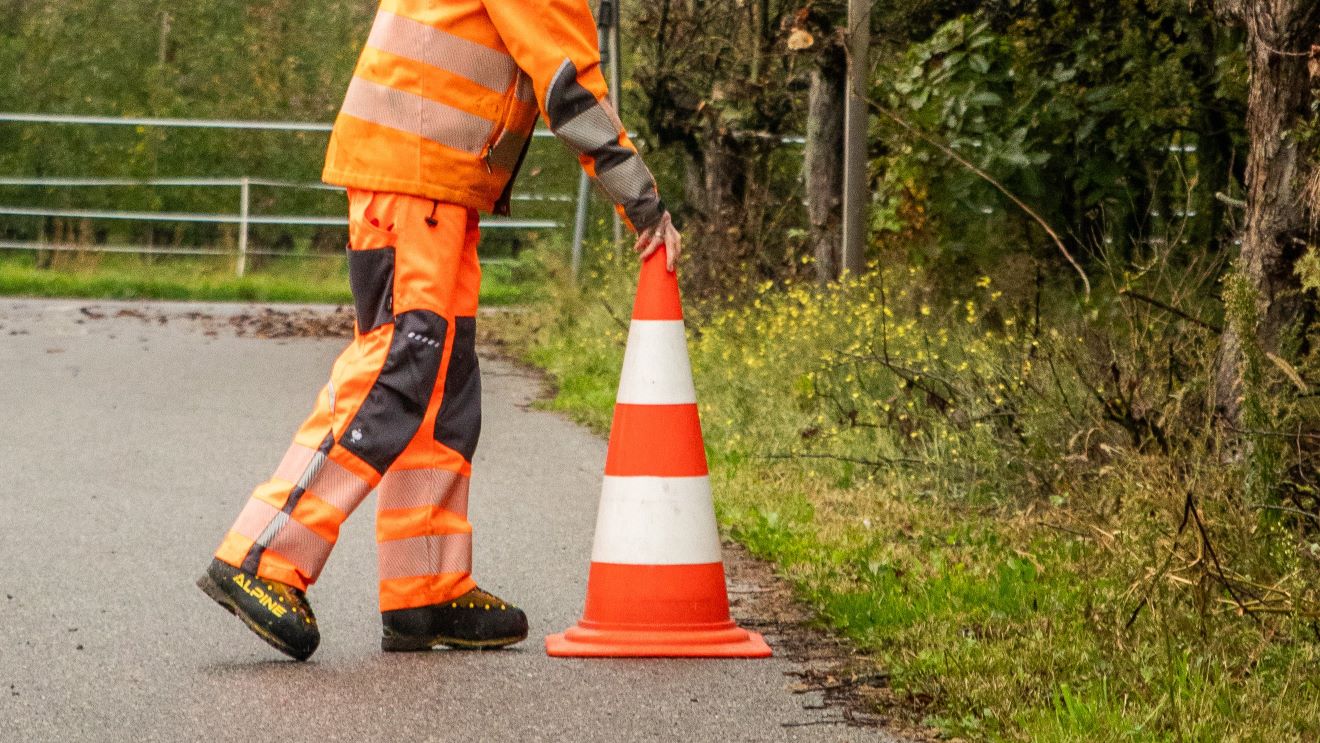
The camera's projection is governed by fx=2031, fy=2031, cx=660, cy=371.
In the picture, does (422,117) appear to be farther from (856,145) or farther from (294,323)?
(294,323)

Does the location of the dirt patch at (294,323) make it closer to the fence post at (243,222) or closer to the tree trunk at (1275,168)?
the fence post at (243,222)

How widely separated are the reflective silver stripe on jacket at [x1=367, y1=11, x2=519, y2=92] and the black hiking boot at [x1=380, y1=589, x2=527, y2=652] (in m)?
1.27

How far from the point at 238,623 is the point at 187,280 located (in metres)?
17.1

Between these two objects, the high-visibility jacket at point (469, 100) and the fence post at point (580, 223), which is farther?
the fence post at point (580, 223)

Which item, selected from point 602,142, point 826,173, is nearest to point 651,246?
point 602,142

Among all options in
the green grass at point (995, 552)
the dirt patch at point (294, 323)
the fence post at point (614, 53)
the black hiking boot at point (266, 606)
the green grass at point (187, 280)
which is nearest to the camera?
the green grass at point (995, 552)

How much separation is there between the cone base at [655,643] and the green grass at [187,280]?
13068 mm

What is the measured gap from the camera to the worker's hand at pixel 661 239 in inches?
196

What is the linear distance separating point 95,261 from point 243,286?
2.37 metres

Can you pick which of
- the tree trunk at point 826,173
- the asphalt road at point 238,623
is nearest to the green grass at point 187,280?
the tree trunk at point 826,173

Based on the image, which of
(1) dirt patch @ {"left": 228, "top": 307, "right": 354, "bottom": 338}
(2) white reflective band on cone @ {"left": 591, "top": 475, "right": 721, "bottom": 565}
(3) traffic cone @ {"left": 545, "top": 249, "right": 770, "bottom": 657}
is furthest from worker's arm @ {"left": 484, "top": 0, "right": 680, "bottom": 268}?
(1) dirt patch @ {"left": 228, "top": 307, "right": 354, "bottom": 338}

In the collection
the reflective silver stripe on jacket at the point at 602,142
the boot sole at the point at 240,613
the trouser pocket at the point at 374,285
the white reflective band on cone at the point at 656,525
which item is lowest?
the boot sole at the point at 240,613

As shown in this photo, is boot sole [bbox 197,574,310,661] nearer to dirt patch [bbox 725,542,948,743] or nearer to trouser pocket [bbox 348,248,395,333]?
trouser pocket [bbox 348,248,395,333]

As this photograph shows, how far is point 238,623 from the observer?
208 inches
